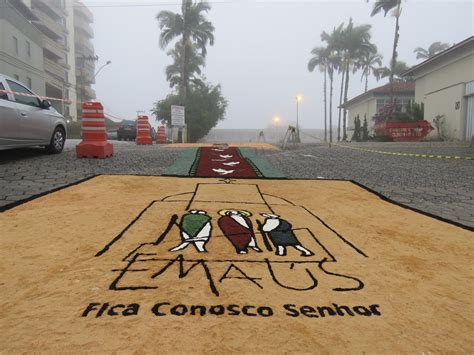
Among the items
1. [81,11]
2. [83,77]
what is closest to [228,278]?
Result: [83,77]

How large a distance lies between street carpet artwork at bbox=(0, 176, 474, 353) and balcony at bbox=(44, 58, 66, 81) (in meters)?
38.3

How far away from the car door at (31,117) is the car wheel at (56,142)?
0.27 m

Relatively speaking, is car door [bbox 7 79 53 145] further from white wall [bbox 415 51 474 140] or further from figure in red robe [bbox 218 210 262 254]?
white wall [bbox 415 51 474 140]

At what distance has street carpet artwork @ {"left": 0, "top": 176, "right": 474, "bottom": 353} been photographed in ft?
6.34

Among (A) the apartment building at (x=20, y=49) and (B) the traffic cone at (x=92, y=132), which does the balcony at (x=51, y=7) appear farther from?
(B) the traffic cone at (x=92, y=132)

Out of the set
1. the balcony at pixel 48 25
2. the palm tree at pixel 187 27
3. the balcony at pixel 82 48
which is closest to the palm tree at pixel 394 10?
the palm tree at pixel 187 27

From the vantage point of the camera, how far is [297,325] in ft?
6.73

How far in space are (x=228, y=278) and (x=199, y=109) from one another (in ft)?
117

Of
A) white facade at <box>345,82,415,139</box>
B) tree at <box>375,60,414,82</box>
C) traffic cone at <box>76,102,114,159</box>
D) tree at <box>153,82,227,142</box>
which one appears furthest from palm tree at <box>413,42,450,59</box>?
traffic cone at <box>76,102,114,159</box>

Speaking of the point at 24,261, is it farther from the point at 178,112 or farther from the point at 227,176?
the point at 178,112

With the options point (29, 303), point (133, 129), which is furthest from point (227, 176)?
point (133, 129)

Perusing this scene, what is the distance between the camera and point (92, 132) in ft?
28.1

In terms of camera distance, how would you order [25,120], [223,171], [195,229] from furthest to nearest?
[25,120] → [223,171] → [195,229]

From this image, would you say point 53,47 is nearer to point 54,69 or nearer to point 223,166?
point 54,69
